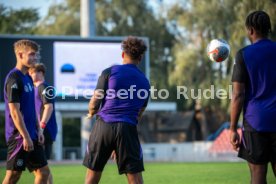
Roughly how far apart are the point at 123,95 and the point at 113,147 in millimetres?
593

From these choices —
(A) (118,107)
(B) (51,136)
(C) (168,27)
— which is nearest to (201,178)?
(B) (51,136)

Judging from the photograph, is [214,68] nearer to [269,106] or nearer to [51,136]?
[51,136]

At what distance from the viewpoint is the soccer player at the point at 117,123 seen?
23.0ft

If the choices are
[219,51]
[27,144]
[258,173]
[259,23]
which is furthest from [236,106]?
[219,51]

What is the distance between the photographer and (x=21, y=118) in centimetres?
761

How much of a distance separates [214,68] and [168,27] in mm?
6822

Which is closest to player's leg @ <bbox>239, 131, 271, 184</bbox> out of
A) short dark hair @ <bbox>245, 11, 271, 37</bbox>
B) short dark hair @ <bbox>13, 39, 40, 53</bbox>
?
short dark hair @ <bbox>245, 11, 271, 37</bbox>

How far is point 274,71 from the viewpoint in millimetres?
6113

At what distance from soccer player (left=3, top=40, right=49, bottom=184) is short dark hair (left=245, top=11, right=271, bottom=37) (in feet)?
9.69

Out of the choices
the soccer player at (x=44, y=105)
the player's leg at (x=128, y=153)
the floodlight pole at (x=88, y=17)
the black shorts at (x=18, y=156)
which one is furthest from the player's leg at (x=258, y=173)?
the floodlight pole at (x=88, y=17)

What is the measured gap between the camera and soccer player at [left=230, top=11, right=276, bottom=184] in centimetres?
604

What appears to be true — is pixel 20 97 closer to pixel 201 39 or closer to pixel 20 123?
pixel 20 123

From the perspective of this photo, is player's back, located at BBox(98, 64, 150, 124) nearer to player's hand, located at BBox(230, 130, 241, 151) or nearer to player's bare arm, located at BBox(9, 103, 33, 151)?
player's bare arm, located at BBox(9, 103, 33, 151)

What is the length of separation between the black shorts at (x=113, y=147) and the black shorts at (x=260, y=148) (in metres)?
1.44
